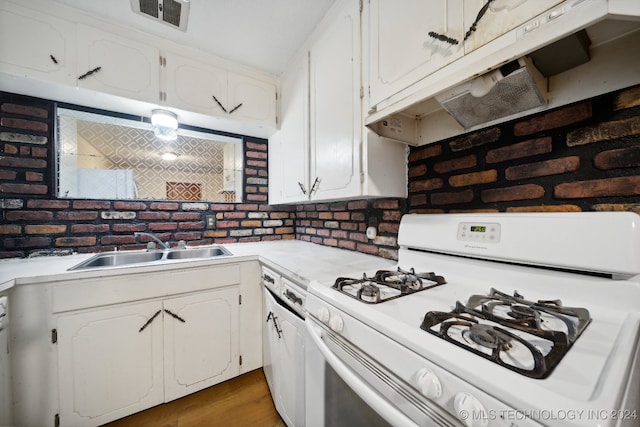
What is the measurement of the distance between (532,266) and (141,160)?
8.14 feet

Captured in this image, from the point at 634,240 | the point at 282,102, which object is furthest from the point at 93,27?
the point at 634,240

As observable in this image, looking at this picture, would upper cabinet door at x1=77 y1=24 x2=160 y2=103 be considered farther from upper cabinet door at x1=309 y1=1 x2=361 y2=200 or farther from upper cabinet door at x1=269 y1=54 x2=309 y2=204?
upper cabinet door at x1=309 y1=1 x2=361 y2=200

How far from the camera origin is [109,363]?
1.25m

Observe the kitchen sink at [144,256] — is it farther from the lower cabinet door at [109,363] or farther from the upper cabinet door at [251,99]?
the upper cabinet door at [251,99]

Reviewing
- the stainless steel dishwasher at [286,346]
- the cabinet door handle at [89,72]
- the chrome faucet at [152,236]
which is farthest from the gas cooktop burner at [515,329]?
the cabinet door handle at [89,72]

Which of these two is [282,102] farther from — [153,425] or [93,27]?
[153,425]

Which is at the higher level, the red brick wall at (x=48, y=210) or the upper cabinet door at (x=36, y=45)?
the upper cabinet door at (x=36, y=45)

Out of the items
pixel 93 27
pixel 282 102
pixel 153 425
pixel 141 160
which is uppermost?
pixel 93 27

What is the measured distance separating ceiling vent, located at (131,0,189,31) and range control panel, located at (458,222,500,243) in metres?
1.84

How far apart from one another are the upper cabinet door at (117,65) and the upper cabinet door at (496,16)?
5.93 feet

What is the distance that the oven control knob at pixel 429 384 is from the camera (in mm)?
440

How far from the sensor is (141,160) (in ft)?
6.24

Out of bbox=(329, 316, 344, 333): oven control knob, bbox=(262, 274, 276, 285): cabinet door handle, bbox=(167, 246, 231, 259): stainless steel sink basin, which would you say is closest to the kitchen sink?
bbox=(167, 246, 231, 259): stainless steel sink basin

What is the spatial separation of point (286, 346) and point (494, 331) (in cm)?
→ 92
